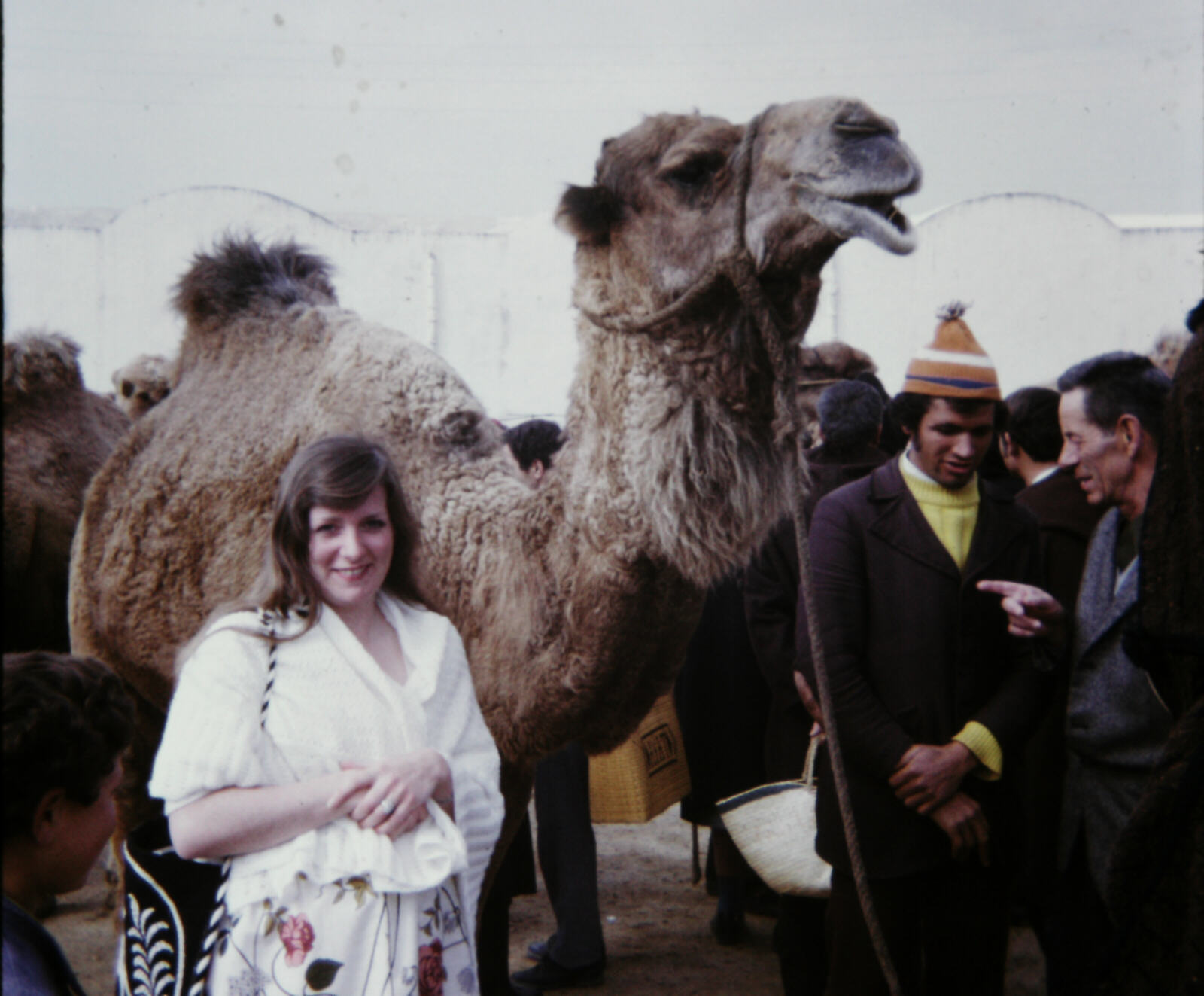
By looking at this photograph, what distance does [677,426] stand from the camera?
2.60 metres

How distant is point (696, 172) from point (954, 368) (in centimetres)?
88

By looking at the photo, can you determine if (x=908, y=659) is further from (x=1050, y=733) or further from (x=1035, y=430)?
(x=1035, y=430)

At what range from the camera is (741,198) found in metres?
2.54

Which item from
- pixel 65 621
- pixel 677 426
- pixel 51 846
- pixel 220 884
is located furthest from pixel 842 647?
pixel 65 621

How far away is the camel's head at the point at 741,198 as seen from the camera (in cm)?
232

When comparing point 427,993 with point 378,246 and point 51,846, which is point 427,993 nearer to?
point 51,846

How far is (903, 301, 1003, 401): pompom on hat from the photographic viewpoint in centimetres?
287

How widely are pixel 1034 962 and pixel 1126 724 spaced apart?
8.07 ft

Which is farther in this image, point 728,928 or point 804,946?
point 728,928

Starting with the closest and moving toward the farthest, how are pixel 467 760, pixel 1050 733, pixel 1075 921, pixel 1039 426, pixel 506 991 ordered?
pixel 467 760 < pixel 1075 921 < pixel 1050 733 < pixel 506 991 < pixel 1039 426

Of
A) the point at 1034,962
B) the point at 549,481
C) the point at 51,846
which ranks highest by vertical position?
the point at 549,481

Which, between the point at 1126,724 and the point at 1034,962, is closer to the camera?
the point at 1126,724

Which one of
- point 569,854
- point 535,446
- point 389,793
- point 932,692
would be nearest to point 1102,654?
point 932,692

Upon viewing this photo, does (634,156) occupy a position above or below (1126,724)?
above
